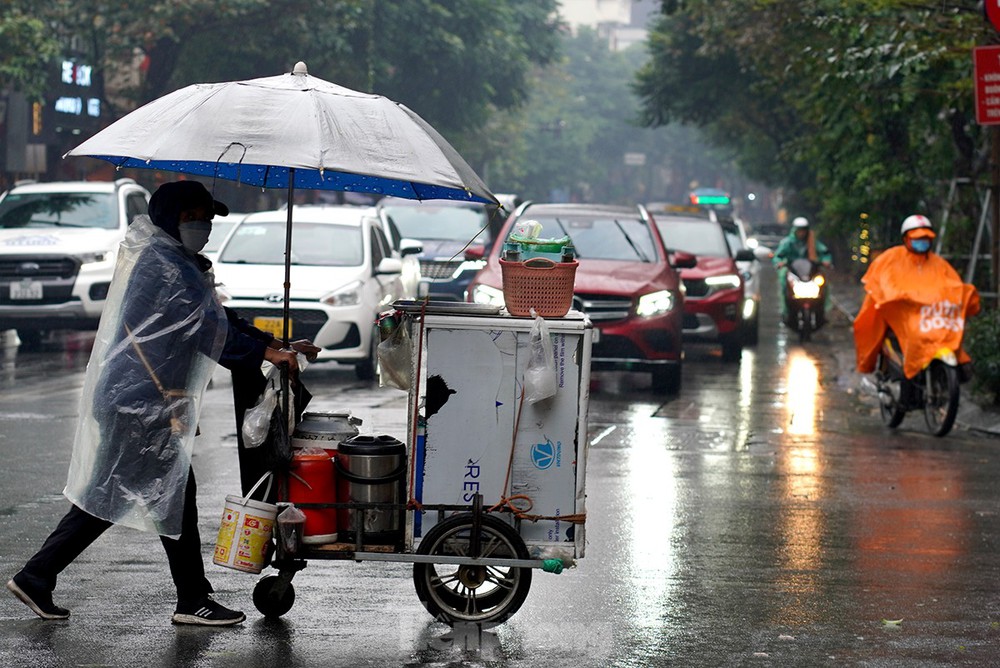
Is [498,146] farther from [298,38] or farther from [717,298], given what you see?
[717,298]

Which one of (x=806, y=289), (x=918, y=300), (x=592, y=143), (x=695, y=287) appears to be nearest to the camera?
(x=918, y=300)

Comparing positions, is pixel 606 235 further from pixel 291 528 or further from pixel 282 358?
pixel 291 528

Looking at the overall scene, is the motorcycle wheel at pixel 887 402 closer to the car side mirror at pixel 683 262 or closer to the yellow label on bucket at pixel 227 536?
the car side mirror at pixel 683 262

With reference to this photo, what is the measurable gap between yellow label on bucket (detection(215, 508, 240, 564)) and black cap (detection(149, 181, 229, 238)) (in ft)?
3.55

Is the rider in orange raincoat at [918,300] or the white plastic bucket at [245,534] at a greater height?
the rider in orange raincoat at [918,300]

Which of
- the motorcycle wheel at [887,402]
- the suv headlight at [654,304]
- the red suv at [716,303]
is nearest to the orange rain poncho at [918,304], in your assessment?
the motorcycle wheel at [887,402]

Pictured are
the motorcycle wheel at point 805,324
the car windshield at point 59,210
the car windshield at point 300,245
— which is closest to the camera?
the car windshield at point 300,245

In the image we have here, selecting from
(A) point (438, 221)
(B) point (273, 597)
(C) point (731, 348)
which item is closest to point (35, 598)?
(B) point (273, 597)

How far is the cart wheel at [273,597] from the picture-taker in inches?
253

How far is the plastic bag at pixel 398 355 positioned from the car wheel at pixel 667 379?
9611mm

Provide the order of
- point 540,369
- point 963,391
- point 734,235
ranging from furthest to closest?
point 734,235
point 963,391
point 540,369

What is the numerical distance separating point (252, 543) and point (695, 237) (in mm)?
16106

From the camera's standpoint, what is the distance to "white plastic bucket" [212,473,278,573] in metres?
6.18

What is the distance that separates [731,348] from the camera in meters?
19.8
